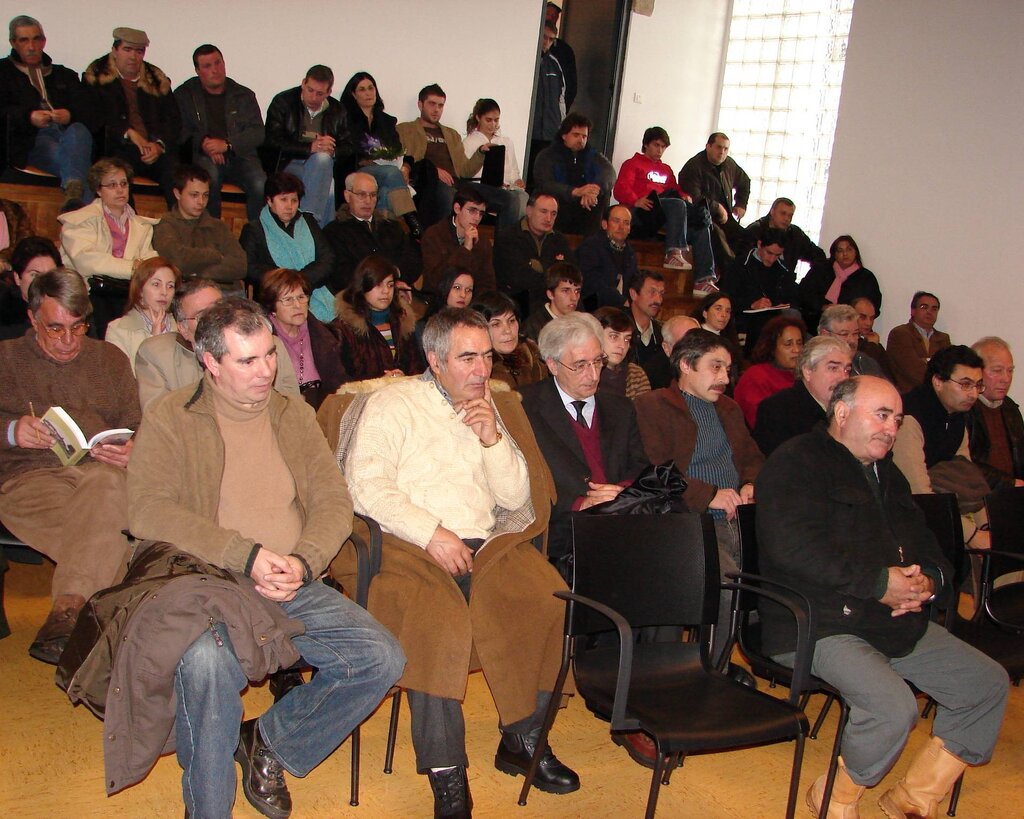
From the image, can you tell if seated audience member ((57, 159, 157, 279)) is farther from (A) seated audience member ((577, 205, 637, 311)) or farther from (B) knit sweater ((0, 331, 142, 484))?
(A) seated audience member ((577, 205, 637, 311))

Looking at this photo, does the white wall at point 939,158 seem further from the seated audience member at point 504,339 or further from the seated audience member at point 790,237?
the seated audience member at point 504,339

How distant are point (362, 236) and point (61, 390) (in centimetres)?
304

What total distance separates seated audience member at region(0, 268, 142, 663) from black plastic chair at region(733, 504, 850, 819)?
76.7 inches

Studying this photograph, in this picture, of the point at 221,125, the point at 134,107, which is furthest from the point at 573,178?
the point at 134,107

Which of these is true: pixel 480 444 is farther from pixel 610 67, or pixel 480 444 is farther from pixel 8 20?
pixel 610 67

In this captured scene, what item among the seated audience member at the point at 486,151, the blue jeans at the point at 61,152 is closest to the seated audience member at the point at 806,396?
the seated audience member at the point at 486,151

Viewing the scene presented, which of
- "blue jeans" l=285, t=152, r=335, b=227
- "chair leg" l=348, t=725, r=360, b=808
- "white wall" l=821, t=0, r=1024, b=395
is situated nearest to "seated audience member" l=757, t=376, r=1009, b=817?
"chair leg" l=348, t=725, r=360, b=808

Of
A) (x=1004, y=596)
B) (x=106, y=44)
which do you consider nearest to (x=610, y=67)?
(x=106, y=44)

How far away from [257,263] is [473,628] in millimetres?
3604

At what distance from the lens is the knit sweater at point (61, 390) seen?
11.0 feet

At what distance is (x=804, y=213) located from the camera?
10.0 m

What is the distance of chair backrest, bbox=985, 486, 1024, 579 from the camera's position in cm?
361

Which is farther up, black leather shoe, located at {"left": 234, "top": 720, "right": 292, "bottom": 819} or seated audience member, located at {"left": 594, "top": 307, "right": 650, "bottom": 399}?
seated audience member, located at {"left": 594, "top": 307, "right": 650, "bottom": 399}

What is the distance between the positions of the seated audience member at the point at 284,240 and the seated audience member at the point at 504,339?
1.66 m
